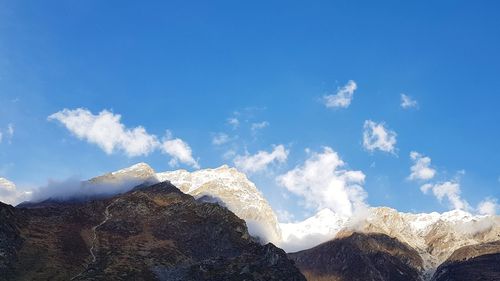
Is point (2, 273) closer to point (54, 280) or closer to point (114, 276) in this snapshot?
point (54, 280)

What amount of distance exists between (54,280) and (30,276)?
24.5 ft

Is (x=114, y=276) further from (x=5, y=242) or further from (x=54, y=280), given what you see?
(x=5, y=242)

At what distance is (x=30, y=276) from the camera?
7387 inches

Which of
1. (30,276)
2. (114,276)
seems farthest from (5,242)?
(114,276)

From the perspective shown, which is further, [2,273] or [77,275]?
[77,275]

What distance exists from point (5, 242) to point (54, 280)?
23.4m

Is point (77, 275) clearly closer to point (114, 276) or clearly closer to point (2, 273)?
point (114, 276)

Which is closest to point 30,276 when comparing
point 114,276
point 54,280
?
point 54,280

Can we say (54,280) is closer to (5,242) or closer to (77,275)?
(77,275)

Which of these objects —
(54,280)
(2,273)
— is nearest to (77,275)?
(54,280)

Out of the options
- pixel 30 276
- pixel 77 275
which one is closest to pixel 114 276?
pixel 77 275

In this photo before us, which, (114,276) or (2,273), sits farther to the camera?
(114,276)

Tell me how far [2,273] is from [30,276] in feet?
30.8

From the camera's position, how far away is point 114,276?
656ft
